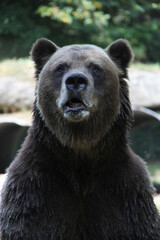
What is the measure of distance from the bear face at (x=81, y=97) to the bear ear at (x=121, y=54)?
281 millimetres

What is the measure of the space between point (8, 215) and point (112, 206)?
101 cm

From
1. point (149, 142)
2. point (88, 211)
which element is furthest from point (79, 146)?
point (149, 142)

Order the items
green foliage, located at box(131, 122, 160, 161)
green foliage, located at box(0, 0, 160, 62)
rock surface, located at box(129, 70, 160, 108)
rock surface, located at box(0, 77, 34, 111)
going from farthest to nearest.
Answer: green foliage, located at box(0, 0, 160, 62), green foliage, located at box(131, 122, 160, 161), rock surface, located at box(129, 70, 160, 108), rock surface, located at box(0, 77, 34, 111)

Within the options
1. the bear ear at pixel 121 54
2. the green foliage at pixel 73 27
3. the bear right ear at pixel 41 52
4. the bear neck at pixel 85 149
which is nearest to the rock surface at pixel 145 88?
the green foliage at pixel 73 27

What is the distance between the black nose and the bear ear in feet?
3.24

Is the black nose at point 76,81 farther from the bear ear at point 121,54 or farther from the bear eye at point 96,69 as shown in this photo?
the bear ear at point 121,54

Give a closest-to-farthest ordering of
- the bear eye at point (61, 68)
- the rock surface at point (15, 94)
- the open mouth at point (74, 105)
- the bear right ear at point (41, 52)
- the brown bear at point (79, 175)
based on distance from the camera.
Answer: the open mouth at point (74, 105)
the brown bear at point (79, 175)
the bear eye at point (61, 68)
the bear right ear at point (41, 52)
the rock surface at point (15, 94)

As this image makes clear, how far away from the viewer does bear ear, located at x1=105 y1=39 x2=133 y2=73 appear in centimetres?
511

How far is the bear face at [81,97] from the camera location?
4324 millimetres

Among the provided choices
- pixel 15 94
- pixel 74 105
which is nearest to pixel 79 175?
pixel 74 105

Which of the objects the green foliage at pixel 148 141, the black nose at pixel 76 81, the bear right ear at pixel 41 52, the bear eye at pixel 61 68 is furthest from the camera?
the green foliage at pixel 148 141

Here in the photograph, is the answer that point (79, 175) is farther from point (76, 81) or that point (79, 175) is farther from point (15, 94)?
point (15, 94)

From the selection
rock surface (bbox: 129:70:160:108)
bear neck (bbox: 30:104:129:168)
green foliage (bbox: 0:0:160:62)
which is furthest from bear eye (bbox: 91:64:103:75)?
green foliage (bbox: 0:0:160:62)

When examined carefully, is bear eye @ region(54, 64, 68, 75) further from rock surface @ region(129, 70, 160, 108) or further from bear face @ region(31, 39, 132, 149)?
rock surface @ region(129, 70, 160, 108)
